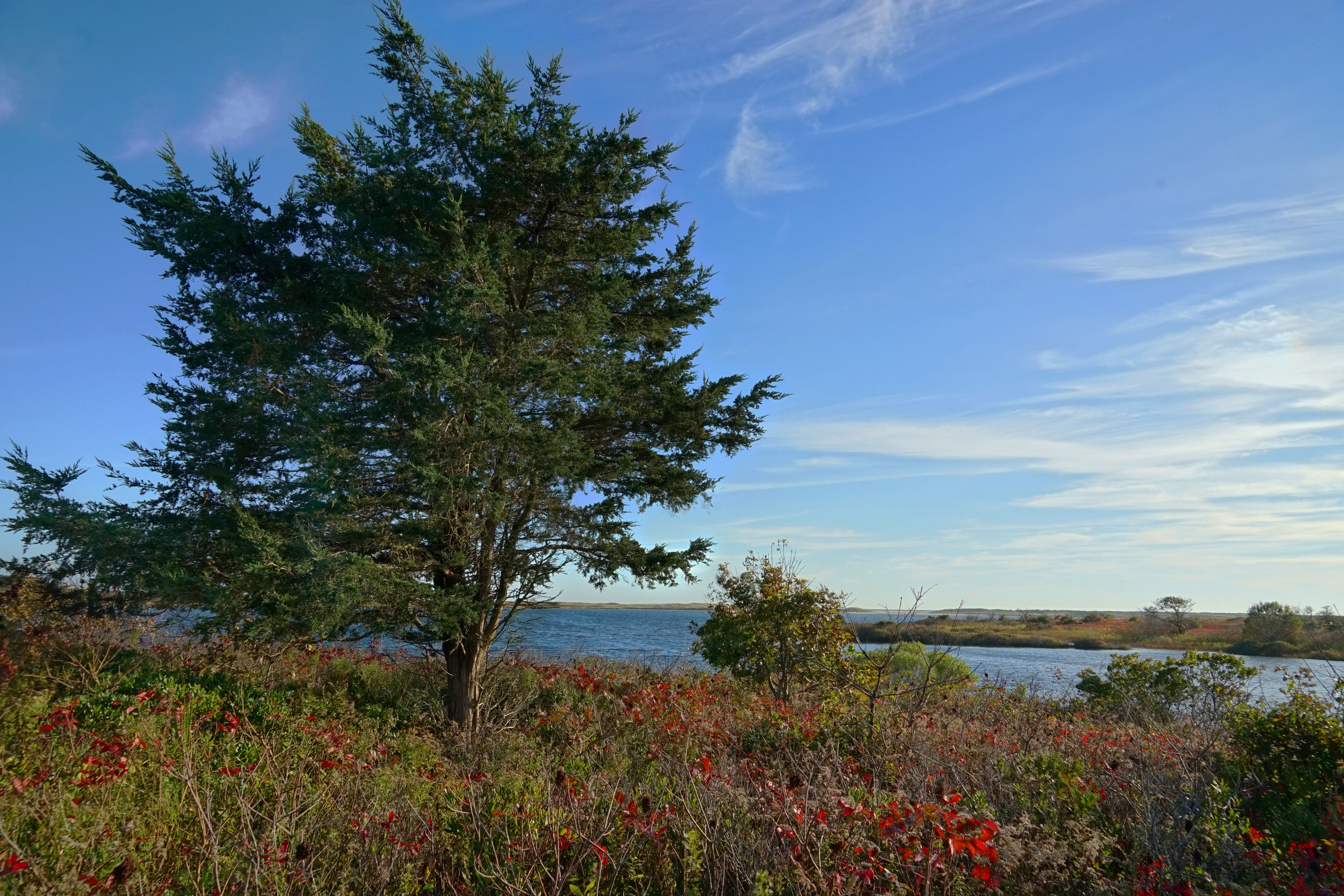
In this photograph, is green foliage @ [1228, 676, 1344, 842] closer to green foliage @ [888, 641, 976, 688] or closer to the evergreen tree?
green foliage @ [888, 641, 976, 688]

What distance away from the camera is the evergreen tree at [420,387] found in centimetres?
804

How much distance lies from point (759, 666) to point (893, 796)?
306 inches

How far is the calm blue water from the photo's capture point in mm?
14617

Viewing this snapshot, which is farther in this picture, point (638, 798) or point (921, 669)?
point (921, 669)

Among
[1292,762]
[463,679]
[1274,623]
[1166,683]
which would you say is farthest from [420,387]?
[1274,623]

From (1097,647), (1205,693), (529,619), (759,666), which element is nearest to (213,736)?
(529,619)

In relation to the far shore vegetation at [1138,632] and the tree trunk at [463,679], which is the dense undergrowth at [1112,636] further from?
the tree trunk at [463,679]

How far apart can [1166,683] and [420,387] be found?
1399 cm

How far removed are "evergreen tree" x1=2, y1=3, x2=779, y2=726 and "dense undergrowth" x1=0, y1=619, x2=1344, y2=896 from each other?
1468 millimetres

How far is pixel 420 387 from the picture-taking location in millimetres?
8422

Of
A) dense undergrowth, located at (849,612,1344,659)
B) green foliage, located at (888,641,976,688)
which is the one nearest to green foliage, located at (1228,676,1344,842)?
green foliage, located at (888,641,976,688)

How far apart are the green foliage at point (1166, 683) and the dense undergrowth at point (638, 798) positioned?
2.97 metres

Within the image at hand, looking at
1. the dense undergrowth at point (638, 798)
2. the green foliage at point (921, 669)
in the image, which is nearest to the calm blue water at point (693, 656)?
the green foliage at point (921, 669)

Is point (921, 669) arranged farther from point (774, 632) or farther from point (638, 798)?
point (638, 798)
